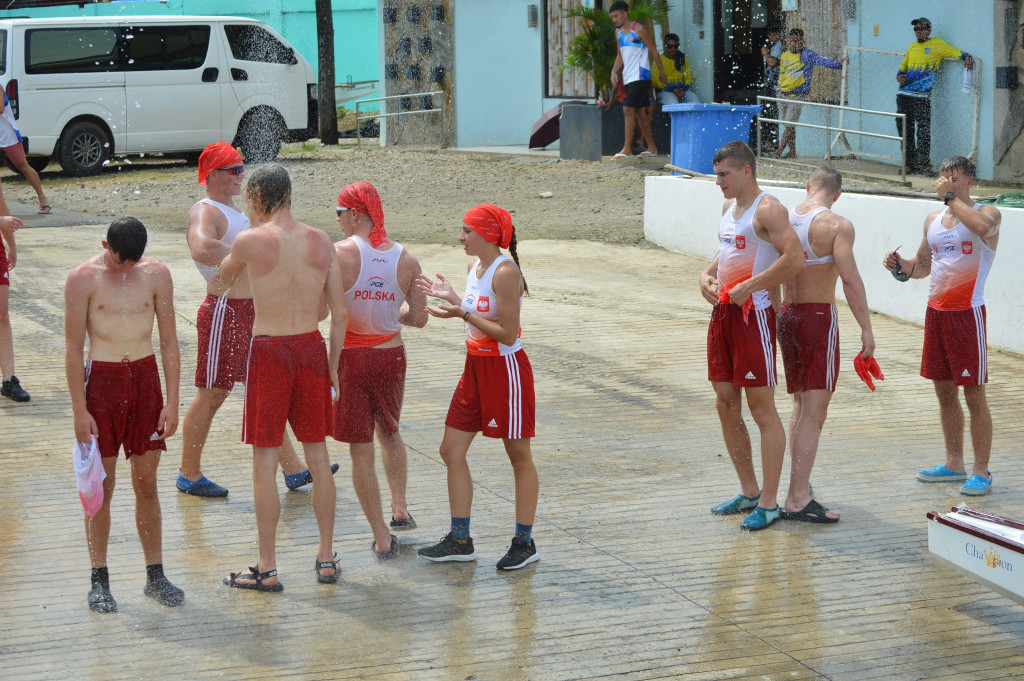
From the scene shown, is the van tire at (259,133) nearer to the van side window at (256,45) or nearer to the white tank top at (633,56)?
the van side window at (256,45)

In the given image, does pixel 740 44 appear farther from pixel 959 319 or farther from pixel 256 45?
pixel 959 319

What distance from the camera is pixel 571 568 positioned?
554 cm

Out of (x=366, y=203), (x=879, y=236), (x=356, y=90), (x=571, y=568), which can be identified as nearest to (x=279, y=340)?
(x=366, y=203)

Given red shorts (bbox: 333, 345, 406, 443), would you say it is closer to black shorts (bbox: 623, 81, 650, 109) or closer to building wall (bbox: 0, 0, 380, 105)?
black shorts (bbox: 623, 81, 650, 109)

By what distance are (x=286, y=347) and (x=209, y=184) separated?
161cm

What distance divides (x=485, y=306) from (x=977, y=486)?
9.72ft

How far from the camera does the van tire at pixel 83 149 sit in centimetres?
2000

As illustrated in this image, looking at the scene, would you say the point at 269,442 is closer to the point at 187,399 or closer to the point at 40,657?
the point at 40,657

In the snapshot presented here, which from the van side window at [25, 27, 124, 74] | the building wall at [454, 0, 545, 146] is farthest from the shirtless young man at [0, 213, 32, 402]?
the building wall at [454, 0, 545, 146]

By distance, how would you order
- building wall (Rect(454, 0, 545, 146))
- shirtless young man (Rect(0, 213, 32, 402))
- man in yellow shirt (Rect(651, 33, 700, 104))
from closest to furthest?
shirtless young man (Rect(0, 213, 32, 402))
man in yellow shirt (Rect(651, 33, 700, 104))
building wall (Rect(454, 0, 545, 146))

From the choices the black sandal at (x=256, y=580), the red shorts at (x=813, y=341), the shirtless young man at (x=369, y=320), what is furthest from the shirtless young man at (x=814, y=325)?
the black sandal at (x=256, y=580)

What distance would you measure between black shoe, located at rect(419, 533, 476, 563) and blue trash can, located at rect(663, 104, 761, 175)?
10.7m

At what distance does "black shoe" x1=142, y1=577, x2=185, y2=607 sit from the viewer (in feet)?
16.6

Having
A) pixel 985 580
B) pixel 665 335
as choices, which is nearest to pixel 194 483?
pixel 985 580
